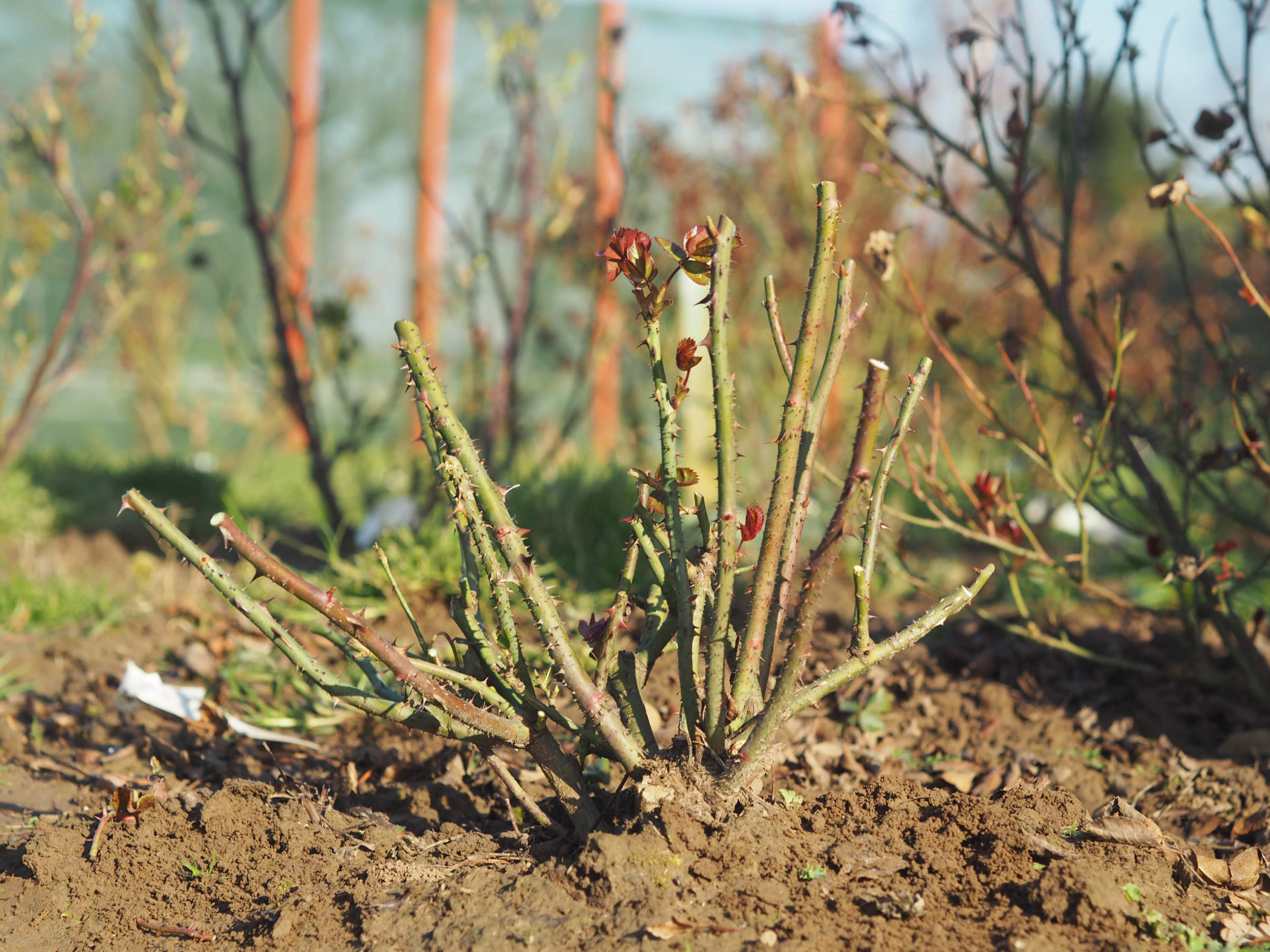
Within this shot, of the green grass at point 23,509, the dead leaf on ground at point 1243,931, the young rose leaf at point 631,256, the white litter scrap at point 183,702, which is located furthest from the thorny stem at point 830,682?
the green grass at point 23,509

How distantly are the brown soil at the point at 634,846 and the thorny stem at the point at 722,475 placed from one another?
191 mm

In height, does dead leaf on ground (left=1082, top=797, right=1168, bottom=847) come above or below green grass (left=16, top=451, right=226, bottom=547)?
above

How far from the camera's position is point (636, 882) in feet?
4.91

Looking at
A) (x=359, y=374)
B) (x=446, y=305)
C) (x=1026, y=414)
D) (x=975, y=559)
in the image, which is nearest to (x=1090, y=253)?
(x=1026, y=414)

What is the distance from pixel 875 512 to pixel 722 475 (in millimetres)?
268

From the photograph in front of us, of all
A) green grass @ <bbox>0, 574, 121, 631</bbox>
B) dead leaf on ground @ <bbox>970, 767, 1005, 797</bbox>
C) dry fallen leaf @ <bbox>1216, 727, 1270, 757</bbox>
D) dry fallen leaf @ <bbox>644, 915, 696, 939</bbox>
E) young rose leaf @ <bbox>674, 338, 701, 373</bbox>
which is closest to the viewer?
dry fallen leaf @ <bbox>644, 915, 696, 939</bbox>

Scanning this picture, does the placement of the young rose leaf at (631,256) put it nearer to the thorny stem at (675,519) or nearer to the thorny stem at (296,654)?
the thorny stem at (675,519)

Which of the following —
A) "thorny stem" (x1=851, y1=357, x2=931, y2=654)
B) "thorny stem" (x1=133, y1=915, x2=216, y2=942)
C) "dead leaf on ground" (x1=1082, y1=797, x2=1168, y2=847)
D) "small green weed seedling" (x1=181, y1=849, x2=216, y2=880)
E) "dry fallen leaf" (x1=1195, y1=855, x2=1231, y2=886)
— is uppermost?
"thorny stem" (x1=851, y1=357, x2=931, y2=654)

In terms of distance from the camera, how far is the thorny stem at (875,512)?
1559mm

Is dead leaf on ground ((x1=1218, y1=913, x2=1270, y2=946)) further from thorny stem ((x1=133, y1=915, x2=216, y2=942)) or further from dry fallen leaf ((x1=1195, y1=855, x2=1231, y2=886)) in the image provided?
thorny stem ((x1=133, y1=915, x2=216, y2=942))

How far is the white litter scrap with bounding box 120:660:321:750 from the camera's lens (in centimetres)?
221

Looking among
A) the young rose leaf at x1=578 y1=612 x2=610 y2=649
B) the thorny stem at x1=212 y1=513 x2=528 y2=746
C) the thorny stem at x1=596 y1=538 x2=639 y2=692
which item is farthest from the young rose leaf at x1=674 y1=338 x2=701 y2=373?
the thorny stem at x1=212 y1=513 x2=528 y2=746

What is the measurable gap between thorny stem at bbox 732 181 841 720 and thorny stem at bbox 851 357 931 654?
13 centimetres

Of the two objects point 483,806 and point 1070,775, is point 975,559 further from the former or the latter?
point 483,806
